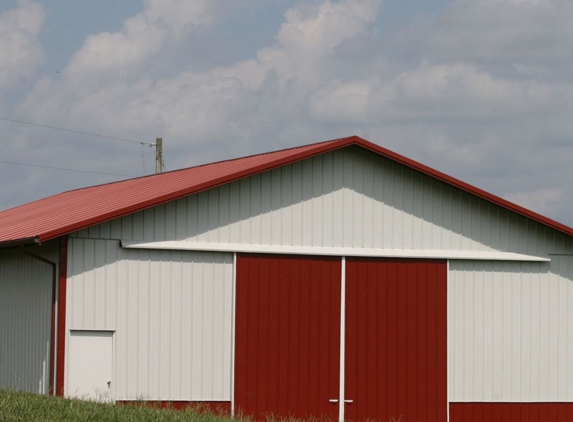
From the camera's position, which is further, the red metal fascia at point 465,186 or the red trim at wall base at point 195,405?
the red metal fascia at point 465,186

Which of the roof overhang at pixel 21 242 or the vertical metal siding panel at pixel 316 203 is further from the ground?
the vertical metal siding panel at pixel 316 203

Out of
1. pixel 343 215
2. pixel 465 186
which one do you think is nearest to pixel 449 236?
pixel 465 186

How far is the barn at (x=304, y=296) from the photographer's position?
74.8 feet

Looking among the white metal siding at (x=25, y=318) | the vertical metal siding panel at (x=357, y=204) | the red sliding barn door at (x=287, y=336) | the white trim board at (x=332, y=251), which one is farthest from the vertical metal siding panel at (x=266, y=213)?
the white metal siding at (x=25, y=318)

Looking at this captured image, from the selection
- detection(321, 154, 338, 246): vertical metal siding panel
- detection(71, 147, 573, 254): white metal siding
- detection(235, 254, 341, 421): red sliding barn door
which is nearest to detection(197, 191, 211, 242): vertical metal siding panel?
detection(71, 147, 573, 254): white metal siding

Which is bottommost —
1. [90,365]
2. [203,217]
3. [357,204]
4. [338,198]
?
[90,365]

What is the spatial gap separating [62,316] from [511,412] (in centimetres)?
972

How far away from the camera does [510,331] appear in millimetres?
25875

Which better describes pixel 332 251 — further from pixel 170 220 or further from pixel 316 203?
pixel 170 220

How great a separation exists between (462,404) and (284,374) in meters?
3.99

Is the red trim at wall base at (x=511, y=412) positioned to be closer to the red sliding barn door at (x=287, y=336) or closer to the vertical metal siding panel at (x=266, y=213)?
the red sliding barn door at (x=287, y=336)

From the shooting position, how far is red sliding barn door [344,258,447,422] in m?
24.6

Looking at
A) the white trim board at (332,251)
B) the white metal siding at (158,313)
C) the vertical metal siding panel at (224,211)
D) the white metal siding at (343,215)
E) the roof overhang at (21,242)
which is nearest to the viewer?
the roof overhang at (21,242)

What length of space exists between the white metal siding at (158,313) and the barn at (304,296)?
0.03 metres
